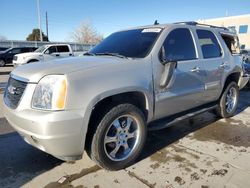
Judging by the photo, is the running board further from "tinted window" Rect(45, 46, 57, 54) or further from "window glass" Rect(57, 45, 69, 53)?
"tinted window" Rect(45, 46, 57, 54)

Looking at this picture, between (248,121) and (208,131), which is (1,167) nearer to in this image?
(208,131)

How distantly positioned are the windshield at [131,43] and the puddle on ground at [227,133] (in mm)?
1896

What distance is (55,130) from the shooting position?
263 centimetres

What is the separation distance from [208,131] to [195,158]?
4.31 feet

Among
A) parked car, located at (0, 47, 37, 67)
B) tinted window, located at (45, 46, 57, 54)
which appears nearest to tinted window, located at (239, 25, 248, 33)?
parked car, located at (0, 47, 37, 67)

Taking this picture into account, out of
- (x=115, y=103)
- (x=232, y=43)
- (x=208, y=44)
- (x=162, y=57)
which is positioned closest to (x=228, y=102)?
(x=232, y=43)

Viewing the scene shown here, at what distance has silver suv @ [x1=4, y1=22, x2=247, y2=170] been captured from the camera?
106 inches

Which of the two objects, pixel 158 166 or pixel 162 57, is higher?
pixel 162 57

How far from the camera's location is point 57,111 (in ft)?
8.68

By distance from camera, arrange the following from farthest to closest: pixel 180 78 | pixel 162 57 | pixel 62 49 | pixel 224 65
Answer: pixel 62 49, pixel 224 65, pixel 180 78, pixel 162 57

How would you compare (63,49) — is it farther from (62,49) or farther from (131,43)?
(131,43)

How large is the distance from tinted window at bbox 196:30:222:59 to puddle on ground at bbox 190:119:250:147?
140 centimetres

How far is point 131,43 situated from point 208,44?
1.68 meters

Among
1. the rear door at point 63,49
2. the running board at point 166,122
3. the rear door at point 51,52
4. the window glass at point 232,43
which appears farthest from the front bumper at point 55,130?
the rear door at point 63,49
